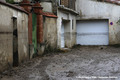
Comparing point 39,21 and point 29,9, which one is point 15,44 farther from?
point 39,21

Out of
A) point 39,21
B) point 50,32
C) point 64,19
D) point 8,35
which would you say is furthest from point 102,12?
point 8,35

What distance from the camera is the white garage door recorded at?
1775 centimetres

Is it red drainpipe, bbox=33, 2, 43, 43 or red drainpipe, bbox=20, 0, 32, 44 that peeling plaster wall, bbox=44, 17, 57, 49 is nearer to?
red drainpipe, bbox=33, 2, 43, 43

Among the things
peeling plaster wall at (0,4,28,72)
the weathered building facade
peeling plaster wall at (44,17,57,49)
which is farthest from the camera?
the weathered building facade

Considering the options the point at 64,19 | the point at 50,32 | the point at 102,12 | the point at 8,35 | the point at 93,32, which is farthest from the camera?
the point at 93,32

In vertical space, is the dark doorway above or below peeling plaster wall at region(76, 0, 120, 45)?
below

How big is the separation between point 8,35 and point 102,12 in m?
12.0

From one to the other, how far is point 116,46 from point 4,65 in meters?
12.1

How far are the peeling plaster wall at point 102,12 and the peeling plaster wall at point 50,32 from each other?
550cm

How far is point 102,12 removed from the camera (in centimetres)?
1727

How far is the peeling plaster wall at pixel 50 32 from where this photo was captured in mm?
11602

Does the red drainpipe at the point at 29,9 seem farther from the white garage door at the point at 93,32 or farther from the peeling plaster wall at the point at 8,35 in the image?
the white garage door at the point at 93,32

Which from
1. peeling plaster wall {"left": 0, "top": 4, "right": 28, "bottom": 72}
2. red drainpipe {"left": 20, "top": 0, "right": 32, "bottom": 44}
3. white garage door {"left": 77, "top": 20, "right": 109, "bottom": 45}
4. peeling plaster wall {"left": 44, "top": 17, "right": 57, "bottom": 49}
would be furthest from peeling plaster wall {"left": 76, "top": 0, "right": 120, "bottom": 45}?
peeling plaster wall {"left": 0, "top": 4, "right": 28, "bottom": 72}

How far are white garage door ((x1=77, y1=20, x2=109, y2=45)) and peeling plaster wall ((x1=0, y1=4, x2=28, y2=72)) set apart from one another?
33.8ft
